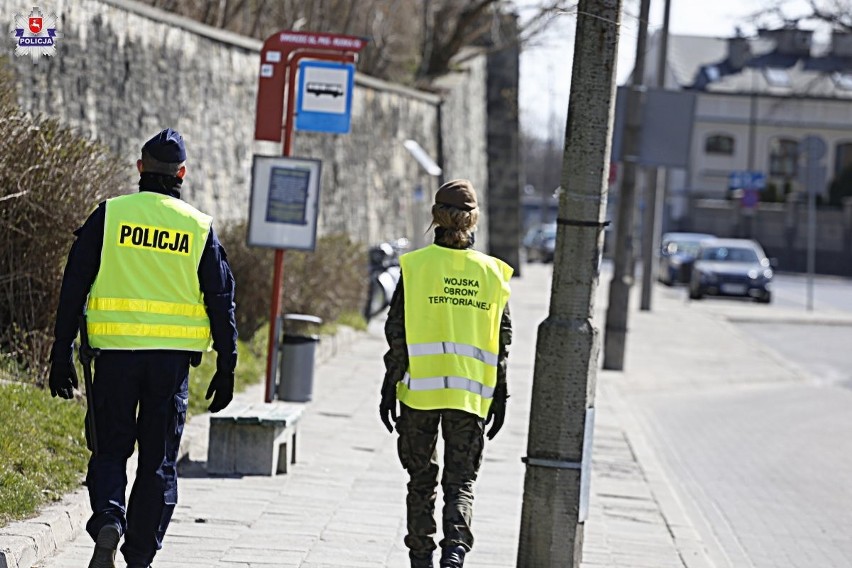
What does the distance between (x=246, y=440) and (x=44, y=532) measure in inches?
95.2

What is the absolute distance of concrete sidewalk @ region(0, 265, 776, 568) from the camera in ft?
22.4

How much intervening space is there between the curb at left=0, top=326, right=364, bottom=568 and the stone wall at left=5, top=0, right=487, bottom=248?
4.39 metres

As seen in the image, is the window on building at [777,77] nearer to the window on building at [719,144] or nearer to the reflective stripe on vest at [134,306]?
the window on building at [719,144]

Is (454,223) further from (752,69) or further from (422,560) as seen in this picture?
(752,69)

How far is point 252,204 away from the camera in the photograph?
10422 mm

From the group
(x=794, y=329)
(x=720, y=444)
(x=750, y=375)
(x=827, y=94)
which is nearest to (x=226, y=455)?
(x=720, y=444)

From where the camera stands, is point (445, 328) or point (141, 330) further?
point (445, 328)

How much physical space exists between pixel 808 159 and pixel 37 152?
24.9m

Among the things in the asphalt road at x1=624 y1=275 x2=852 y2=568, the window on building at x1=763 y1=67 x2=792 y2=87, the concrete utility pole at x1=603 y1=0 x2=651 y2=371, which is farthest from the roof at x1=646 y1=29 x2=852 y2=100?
the concrete utility pole at x1=603 y1=0 x2=651 y2=371

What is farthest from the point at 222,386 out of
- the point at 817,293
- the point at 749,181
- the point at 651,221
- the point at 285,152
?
the point at 749,181

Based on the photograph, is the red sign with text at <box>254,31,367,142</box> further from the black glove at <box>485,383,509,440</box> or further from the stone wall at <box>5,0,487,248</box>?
the black glove at <box>485,383,509,440</box>

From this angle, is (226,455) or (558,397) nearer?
(558,397)

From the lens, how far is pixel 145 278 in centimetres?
558

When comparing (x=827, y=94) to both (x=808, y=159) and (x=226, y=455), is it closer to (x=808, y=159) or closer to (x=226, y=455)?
(x=808, y=159)
